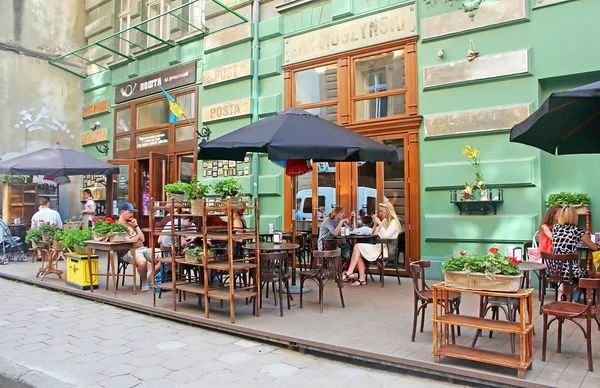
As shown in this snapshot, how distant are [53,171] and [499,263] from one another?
9.40 metres

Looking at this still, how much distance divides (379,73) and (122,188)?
28.2 feet

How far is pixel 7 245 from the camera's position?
11.5 m

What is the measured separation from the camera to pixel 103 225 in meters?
7.58

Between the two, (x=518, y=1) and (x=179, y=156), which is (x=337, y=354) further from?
(x=179, y=156)

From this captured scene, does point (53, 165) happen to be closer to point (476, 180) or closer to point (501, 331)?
point (476, 180)

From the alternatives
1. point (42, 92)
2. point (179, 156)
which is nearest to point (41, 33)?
point (42, 92)

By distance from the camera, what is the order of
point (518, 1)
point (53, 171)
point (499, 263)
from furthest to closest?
point (53, 171) → point (518, 1) → point (499, 263)

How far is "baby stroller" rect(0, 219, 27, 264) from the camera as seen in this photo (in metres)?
11.3

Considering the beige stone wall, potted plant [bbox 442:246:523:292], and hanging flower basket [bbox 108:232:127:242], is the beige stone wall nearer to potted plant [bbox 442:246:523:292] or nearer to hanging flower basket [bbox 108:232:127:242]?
hanging flower basket [bbox 108:232:127:242]

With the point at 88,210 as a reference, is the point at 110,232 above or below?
below

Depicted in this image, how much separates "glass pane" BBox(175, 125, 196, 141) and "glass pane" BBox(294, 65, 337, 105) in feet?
10.9

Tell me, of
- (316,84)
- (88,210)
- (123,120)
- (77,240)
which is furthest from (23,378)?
(123,120)

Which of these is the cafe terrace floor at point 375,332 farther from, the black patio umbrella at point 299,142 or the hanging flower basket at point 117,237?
the black patio umbrella at point 299,142

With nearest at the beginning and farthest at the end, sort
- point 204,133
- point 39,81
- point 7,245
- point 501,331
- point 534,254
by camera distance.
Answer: point 501,331, point 534,254, point 7,245, point 204,133, point 39,81
